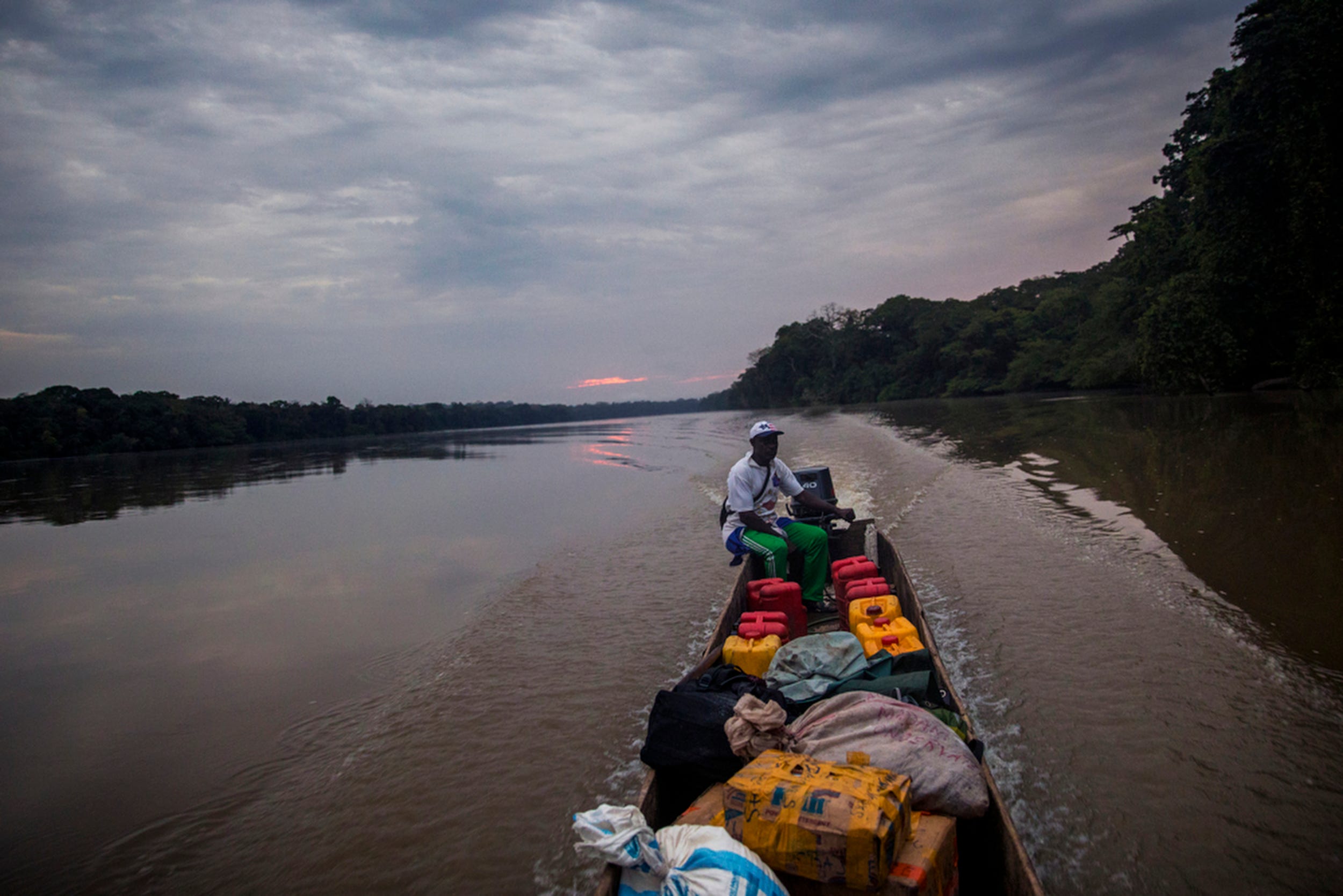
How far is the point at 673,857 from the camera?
253 centimetres

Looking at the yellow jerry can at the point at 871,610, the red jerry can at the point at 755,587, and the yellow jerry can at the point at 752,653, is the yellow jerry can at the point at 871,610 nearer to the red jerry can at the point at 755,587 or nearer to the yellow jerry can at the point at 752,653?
the yellow jerry can at the point at 752,653

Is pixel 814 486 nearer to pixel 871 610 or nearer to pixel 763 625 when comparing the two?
pixel 871 610

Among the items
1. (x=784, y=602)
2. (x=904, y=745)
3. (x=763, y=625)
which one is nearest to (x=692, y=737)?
(x=904, y=745)

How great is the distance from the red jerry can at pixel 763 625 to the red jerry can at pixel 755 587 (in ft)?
1.68

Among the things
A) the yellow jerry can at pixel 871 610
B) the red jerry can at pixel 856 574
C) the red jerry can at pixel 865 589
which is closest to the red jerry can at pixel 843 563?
the red jerry can at pixel 856 574

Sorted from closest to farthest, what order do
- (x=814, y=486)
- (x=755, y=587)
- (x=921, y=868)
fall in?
(x=921, y=868), (x=755, y=587), (x=814, y=486)

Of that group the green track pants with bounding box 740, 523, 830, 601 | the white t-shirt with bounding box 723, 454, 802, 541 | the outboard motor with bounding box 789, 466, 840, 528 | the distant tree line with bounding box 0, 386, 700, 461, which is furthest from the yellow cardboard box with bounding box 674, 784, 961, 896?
the distant tree line with bounding box 0, 386, 700, 461

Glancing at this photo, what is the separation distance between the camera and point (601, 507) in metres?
16.2

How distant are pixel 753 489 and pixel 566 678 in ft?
8.00

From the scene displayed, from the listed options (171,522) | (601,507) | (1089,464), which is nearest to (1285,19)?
(1089,464)

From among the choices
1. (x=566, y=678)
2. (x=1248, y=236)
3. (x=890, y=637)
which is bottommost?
(x=566, y=678)

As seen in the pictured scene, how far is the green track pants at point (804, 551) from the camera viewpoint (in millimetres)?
6430

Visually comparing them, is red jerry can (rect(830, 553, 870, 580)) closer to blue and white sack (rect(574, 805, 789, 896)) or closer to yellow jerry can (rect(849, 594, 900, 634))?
yellow jerry can (rect(849, 594, 900, 634))

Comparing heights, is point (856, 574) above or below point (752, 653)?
above
